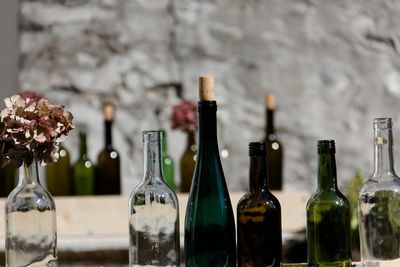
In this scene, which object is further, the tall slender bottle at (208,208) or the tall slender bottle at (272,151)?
the tall slender bottle at (272,151)

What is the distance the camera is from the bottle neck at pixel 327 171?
115cm

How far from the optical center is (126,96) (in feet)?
9.24

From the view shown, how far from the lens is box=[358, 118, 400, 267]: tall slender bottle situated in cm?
113

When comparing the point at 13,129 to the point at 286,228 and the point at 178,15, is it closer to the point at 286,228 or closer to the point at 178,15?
the point at 286,228

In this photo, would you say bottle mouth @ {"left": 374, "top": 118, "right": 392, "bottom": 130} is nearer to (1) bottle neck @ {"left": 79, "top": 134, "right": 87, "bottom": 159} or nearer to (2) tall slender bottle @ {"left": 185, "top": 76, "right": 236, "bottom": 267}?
(2) tall slender bottle @ {"left": 185, "top": 76, "right": 236, "bottom": 267}

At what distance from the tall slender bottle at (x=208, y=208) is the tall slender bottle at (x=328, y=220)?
127 mm

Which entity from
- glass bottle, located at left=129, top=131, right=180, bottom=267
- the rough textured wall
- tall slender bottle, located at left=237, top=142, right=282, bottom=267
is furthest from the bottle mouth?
the rough textured wall

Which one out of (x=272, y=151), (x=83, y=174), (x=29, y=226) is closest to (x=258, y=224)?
(x=29, y=226)

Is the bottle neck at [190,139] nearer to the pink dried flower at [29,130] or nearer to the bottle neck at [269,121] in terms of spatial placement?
the bottle neck at [269,121]

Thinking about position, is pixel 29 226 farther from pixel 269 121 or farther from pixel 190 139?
pixel 269 121

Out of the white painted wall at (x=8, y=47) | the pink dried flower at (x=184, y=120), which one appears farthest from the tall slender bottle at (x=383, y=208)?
the white painted wall at (x=8, y=47)

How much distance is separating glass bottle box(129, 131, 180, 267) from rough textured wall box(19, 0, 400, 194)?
165cm

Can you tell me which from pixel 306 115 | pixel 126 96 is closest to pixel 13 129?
pixel 126 96

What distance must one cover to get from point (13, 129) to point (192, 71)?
1.80 m
